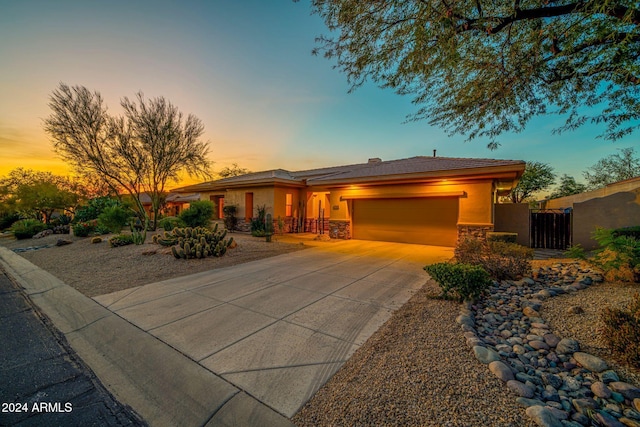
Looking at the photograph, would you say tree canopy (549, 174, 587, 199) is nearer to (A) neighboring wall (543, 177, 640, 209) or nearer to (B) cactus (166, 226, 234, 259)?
(A) neighboring wall (543, 177, 640, 209)

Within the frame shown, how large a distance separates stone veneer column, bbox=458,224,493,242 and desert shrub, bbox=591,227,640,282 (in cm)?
450

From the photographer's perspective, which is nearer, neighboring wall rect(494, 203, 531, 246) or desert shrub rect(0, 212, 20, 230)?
neighboring wall rect(494, 203, 531, 246)

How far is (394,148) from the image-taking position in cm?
1426

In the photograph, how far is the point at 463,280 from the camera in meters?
3.96

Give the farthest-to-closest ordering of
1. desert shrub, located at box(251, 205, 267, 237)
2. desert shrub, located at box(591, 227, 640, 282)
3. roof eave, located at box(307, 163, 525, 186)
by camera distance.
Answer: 1. desert shrub, located at box(251, 205, 267, 237)
2. roof eave, located at box(307, 163, 525, 186)
3. desert shrub, located at box(591, 227, 640, 282)

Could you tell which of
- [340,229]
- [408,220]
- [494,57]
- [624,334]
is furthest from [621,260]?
[340,229]

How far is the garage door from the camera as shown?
10.6 m

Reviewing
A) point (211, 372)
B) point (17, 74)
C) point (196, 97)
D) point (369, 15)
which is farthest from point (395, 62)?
point (17, 74)

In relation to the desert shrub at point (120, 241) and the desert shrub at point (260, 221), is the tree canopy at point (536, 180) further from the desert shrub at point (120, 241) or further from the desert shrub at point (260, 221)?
the desert shrub at point (120, 241)

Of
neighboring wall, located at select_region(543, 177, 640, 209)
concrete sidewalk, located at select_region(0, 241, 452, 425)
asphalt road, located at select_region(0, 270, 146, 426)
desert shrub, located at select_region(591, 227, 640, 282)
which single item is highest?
neighboring wall, located at select_region(543, 177, 640, 209)

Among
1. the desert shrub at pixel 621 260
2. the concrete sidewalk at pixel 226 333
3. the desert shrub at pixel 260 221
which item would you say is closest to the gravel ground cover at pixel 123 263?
the concrete sidewalk at pixel 226 333

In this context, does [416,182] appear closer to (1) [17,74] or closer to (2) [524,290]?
(2) [524,290]

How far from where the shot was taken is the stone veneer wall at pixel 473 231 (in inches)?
369

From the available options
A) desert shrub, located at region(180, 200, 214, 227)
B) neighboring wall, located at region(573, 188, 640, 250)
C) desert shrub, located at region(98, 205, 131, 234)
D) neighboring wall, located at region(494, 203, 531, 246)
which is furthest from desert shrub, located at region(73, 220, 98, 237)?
neighboring wall, located at region(573, 188, 640, 250)
